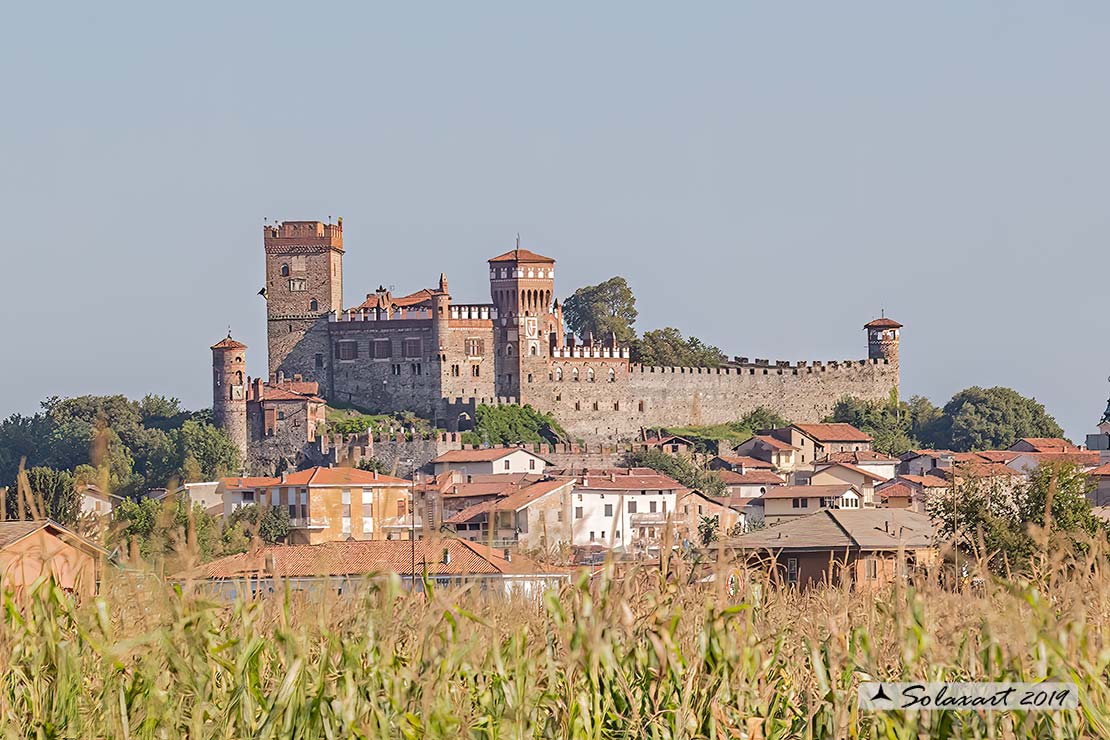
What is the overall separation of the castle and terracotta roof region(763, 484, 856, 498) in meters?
16.2

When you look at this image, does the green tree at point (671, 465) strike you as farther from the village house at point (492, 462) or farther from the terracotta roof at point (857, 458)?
the terracotta roof at point (857, 458)

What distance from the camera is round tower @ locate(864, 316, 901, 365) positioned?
8531 cm

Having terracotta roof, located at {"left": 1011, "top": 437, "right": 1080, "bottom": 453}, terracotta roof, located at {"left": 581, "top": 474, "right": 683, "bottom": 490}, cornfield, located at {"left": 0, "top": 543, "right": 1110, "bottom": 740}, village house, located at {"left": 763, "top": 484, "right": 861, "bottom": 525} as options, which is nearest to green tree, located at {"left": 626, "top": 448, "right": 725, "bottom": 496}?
terracotta roof, located at {"left": 581, "top": 474, "right": 683, "bottom": 490}

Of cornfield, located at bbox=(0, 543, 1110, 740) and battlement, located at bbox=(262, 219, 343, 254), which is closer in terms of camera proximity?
cornfield, located at bbox=(0, 543, 1110, 740)

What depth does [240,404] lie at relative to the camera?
71.8 meters

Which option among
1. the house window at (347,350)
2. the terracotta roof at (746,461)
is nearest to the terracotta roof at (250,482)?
the house window at (347,350)

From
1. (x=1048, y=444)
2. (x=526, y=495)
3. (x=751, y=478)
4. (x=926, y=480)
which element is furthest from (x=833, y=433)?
(x=526, y=495)

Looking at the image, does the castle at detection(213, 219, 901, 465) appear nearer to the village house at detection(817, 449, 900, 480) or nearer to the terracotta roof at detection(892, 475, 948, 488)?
the village house at detection(817, 449, 900, 480)

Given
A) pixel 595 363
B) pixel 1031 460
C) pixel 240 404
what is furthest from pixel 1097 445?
A: pixel 240 404

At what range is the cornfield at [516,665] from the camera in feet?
23.7

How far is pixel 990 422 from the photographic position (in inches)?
3238

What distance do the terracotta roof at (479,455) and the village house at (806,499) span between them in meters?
10.2

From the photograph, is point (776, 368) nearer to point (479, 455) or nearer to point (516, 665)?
point (479, 455)

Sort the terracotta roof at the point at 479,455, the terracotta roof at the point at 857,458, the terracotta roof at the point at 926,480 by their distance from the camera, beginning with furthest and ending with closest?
1. the terracotta roof at the point at 857,458
2. the terracotta roof at the point at 479,455
3. the terracotta roof at the point at 926,480
